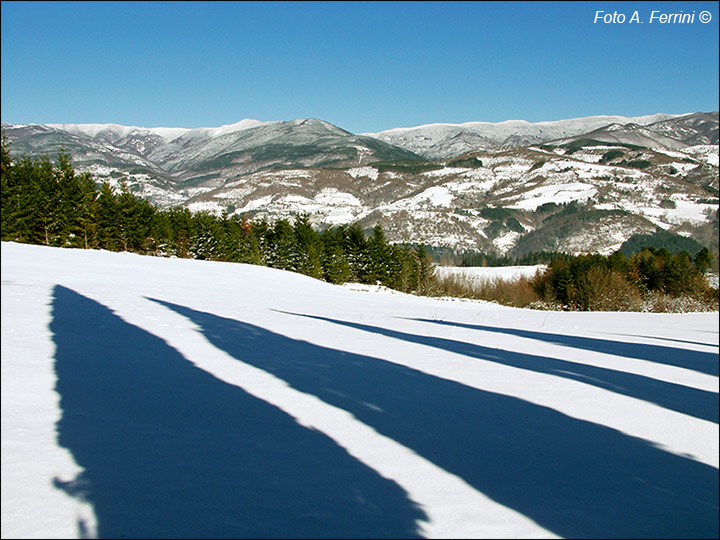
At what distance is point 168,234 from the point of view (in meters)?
58.5

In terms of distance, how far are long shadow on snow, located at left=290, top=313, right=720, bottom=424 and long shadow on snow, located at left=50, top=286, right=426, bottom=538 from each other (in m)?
3.90

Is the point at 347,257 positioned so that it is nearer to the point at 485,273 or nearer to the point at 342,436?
the point at 485,273

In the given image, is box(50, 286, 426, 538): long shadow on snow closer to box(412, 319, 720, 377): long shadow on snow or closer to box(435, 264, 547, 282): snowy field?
box(412, 319, 720, 377): long shadow on snow

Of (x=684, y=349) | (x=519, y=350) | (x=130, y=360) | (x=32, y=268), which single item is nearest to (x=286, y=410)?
(x=130, y=360)

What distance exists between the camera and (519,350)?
8.84 meters

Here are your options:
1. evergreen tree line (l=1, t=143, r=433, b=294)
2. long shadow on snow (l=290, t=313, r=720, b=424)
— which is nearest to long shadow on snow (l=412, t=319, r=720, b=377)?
long shadow on snow (l=290, t=313, r=720, b=424)

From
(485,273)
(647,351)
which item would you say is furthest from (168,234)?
(485,273)

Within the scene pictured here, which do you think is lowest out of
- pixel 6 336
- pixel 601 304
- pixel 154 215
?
pixel 601 304

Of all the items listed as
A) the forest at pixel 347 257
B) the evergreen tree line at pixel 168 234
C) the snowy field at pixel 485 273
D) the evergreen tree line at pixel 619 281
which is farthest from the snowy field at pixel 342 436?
the snowy field at pixel 485 273

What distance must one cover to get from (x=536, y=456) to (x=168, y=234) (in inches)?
2389

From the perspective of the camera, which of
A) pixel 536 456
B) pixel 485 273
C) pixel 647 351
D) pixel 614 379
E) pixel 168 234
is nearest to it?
pixel 536 456

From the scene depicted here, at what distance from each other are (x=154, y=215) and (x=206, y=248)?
7.70 m

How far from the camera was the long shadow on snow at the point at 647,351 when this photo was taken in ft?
24.8

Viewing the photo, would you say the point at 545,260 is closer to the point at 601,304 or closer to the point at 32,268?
the point at 601,304
